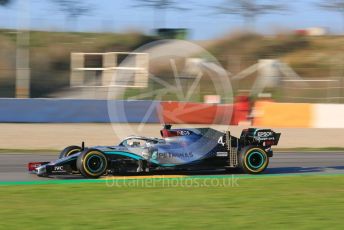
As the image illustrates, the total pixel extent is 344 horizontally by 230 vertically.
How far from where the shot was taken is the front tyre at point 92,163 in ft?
33.4

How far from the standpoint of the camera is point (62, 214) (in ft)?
23.2

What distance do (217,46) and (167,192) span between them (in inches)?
989

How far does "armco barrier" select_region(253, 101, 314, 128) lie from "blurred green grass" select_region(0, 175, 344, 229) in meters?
14.0

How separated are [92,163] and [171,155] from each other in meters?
1.33

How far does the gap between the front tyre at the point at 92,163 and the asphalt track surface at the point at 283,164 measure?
0.48m

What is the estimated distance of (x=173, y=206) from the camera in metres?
7.74

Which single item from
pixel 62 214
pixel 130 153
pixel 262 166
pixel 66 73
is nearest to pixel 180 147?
pixel 130 153

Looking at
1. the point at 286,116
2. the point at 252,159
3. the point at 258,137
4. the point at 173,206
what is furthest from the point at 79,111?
the point at 173,206

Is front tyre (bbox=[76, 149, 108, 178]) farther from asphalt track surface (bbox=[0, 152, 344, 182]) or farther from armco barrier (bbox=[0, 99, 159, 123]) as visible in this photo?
armco barrier (bbox=[0, 99, 159, 123])

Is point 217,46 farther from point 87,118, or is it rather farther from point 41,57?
point 87,118

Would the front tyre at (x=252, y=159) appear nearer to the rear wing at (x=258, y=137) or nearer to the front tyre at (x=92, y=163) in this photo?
the rear wing at (x=258, y=137)

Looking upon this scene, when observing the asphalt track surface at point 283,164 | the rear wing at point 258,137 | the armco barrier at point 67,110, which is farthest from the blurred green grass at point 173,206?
the armco barrier at point 67,110

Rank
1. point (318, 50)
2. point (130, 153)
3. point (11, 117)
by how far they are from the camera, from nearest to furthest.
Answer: point (130, 153)
point (11, 117)
point (318, 50)

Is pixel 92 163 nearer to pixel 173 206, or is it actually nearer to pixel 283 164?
pixel 173 206
